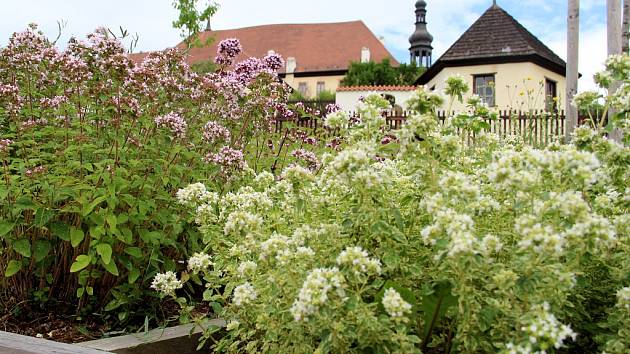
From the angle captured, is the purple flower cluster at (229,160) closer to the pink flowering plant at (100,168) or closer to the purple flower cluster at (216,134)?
the pink flowering plant at (100,168)

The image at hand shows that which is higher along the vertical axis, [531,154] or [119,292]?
[531,154]

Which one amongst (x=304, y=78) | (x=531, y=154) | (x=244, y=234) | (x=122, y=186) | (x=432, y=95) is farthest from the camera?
(x=304, y=78)

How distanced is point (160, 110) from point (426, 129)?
1.85 m

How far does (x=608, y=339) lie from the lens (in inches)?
65.8

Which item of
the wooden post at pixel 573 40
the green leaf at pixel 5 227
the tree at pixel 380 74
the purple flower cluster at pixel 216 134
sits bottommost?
the green leaf at pixel 5 227

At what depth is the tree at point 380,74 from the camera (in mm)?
30359

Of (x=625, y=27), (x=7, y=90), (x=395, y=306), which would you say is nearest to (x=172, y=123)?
(x=7, y=90)

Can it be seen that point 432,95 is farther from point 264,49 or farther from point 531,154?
point 264,49

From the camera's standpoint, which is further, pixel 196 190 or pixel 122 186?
pixel 122 186

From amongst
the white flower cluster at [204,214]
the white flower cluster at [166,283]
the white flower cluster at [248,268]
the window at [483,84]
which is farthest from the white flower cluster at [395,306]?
the window at [483,84]

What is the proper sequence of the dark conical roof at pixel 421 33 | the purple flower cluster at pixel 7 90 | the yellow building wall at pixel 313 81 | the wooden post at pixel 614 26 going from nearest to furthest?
the purple flower cluster at pixel 7 90
the wooden post at pixel 614 26
the yellow building wall at pixel 313 81
the dark conical roof at pixel 421 33

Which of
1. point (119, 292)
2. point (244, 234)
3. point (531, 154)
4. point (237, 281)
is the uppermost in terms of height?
point (531, 154)

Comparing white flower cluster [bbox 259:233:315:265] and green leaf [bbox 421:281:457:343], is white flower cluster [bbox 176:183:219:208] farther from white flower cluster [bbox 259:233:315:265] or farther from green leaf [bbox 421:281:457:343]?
green leaf [bbox 421:281:457:343]

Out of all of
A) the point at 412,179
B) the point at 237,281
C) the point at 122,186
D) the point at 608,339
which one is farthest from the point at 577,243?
the point at 122,186
